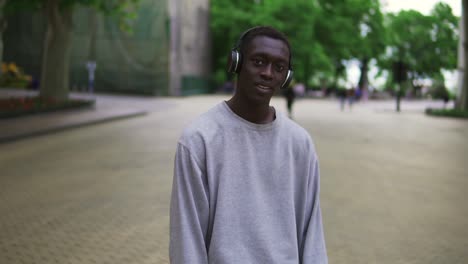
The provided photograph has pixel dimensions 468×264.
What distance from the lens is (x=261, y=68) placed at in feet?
6.82

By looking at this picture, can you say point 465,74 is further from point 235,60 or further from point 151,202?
point 235,60

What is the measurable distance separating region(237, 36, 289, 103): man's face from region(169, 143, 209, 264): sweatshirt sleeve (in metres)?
0.33

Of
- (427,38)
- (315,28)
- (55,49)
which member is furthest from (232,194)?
(427,38)

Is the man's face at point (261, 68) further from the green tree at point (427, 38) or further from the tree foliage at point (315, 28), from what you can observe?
the green tree at point (427, 38)

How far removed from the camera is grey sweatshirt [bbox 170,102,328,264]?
1.96 meters

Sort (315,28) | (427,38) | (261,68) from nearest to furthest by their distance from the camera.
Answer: (261,68)
(315,28)
(427,38)

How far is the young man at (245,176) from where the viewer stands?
1969 mm

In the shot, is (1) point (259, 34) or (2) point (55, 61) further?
(2) point (55, 61)

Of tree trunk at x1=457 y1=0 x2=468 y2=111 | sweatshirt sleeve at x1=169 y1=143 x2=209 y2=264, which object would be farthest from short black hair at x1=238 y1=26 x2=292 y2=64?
tree trunk at x1=457 y1=0 x2=468 y2=111

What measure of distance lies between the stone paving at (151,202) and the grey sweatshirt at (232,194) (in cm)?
260

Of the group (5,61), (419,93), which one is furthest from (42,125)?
A: (419,93)

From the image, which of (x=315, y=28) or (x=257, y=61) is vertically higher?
(x=315, y=28)

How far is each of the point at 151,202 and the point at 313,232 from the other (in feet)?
15.3

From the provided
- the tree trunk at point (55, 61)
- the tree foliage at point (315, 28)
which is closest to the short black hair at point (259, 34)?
the tree trunk at point (55, 61)
